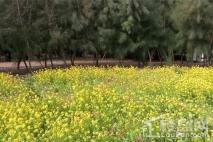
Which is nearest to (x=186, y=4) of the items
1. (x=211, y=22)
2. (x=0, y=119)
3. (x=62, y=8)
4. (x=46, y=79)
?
(x=211, y=22)

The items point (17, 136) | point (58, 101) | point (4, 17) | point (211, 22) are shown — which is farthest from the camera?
point (211, 22)

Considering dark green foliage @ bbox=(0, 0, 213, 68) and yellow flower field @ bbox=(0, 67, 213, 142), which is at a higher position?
dark green foliage @ bbox=(0, 0, 213, 68)

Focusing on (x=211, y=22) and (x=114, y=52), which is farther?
(x=114, y=52)

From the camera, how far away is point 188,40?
33562 millimetres

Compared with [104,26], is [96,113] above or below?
below

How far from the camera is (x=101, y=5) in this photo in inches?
1351

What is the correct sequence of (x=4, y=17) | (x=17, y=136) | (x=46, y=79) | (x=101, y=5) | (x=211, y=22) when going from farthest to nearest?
(x=101, y=5)
(x=211, y=22)
(x=4, y=17)
(x=46, y=79)
(x=17, y=136)

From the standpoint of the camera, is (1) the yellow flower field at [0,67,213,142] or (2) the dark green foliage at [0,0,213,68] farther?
(2) the dark green foliage at [0,0,213,68]

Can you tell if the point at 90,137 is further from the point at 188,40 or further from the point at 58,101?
the point at 188,40

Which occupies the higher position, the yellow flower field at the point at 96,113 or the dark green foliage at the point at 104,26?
the dark green foliage at the point at 104,26

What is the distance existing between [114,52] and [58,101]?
2631 centimetres

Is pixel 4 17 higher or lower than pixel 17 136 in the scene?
higher

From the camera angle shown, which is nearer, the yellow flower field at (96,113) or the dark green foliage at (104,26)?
the yellow flower field at (96,113)

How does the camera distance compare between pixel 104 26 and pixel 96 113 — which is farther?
pixel 104 26
